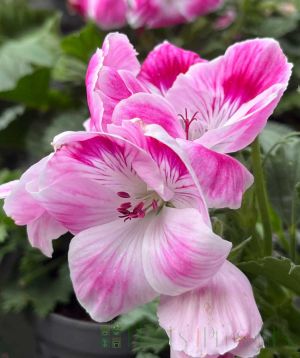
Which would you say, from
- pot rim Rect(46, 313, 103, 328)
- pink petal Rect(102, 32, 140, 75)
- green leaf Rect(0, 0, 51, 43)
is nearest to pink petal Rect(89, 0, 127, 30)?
green leaf Rect(0, 0, 51, 43)

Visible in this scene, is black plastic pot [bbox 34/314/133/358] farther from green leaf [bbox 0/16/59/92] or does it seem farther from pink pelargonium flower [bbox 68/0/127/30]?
pink pelargonium flower [bbox 68/0/127/30]

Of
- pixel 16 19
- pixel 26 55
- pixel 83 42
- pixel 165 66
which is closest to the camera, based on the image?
pixel 165 66

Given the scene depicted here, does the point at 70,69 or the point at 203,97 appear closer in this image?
the point at 203,97

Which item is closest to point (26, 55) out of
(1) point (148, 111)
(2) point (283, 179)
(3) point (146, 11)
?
(3) point (146, 11)

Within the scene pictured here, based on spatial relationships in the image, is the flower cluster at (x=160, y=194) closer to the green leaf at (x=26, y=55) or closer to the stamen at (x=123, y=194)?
the stamen at (x=123, y=194)

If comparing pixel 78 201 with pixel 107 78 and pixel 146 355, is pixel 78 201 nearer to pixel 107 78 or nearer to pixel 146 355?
pixel 107 78

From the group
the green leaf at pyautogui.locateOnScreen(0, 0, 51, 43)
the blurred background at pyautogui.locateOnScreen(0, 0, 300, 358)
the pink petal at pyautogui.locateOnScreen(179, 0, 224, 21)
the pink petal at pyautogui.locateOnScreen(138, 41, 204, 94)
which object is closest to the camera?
the pink petal at pyautogui.locateOnScreen(138, 41, 204, 94)

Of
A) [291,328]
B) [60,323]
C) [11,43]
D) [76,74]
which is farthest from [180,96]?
[11,43]

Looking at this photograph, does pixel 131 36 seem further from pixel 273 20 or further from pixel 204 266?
pixel 204 266
